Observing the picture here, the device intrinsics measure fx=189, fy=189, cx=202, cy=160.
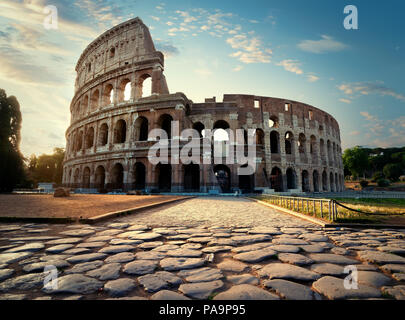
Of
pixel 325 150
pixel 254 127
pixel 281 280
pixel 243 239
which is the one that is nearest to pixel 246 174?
pixel 254 127

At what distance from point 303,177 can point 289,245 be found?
24007mm

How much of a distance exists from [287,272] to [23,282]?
219 cm

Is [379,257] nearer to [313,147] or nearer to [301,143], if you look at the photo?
[301,143]

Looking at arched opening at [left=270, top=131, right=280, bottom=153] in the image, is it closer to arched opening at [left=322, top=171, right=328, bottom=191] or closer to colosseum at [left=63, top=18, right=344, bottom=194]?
colosseum at [left=63, top=18, right=344, bottom=194]

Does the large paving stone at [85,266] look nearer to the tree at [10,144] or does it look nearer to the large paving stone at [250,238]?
the large paving stone at [250,238]

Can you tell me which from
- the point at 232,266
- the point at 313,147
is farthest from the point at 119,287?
the point at 313,147

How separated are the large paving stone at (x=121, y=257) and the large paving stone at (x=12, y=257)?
0.92 m

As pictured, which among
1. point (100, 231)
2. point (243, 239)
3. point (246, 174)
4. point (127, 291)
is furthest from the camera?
point (246, 174)

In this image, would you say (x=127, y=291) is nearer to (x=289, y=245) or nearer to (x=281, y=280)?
(x=281, y=280)

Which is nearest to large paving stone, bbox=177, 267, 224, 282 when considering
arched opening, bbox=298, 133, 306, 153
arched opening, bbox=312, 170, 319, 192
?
arched opening, bbox=298, 133, 306, 153

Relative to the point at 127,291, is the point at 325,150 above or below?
above

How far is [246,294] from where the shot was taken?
1.33m

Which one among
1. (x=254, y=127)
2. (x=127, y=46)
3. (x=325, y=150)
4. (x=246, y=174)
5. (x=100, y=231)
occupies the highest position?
(x=127, y=46)

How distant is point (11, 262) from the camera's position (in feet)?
6.28
